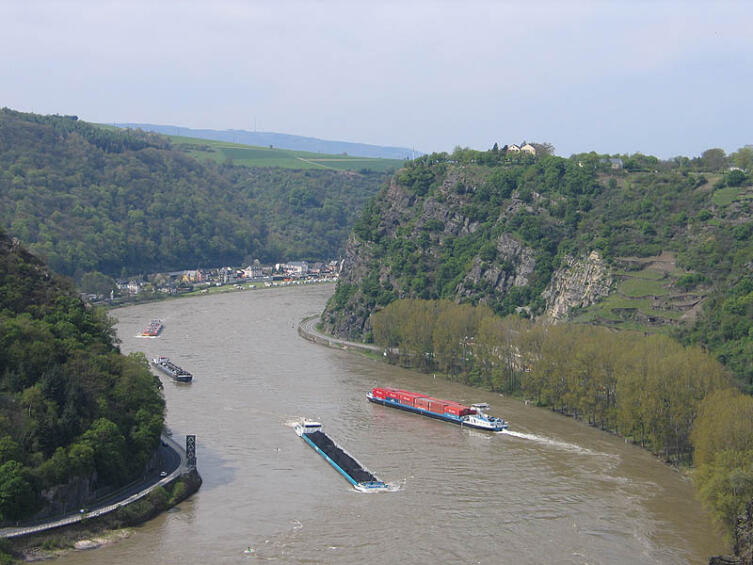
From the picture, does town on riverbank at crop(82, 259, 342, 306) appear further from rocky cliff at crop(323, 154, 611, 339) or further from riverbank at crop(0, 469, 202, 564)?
riverbank at crop(0, 469, 202, 564)

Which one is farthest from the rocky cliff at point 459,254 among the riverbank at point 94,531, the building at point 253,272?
the riverbank at point 94,531

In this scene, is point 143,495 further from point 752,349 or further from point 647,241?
point 647,241

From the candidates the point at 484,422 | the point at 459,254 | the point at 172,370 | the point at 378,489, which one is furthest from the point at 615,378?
the point at 459,254

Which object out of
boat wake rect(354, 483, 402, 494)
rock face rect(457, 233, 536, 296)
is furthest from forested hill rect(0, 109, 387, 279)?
boat wake rect(354, 483, 402, 494)

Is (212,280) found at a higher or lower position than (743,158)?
lower

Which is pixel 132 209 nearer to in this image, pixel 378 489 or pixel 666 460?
pixel 378 489
